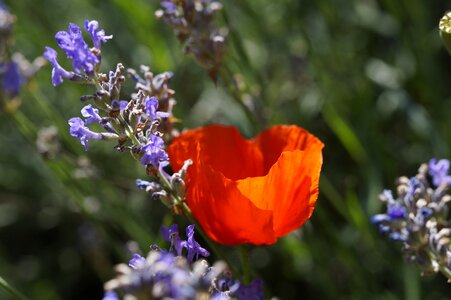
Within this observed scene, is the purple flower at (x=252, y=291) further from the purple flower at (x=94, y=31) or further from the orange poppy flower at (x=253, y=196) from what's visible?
the purple flower at (x=94, y=31)

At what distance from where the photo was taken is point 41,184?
2656 mm

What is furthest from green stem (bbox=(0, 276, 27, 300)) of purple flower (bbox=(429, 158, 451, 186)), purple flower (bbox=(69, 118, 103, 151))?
purple flower (bbox=(429, 158, 451, 186))

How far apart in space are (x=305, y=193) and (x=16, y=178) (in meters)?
1.75

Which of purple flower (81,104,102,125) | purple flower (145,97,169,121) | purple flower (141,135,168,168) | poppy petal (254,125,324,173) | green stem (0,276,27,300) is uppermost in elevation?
purple flower (81,104,102,125)

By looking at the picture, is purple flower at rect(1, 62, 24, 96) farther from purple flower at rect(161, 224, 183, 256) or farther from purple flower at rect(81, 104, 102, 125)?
purple flower at rect(161, 224, 183, 256)

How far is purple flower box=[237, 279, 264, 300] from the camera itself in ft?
3.95

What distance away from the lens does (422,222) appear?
125 cm

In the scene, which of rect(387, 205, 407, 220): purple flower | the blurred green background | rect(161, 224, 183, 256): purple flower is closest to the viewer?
rect(161, 224, 183, 256): purple flower

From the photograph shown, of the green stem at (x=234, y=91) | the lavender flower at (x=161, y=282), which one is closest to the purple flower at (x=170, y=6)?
the green stem at (x=234, y=91)

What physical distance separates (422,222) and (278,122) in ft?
2.99

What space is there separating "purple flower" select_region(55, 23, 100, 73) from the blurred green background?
715mm

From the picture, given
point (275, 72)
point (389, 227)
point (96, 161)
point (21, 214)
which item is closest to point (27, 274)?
point (21, 214)

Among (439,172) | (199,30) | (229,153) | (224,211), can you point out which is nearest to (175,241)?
(224,211)

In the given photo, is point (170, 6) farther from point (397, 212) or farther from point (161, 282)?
point (161, 282)
